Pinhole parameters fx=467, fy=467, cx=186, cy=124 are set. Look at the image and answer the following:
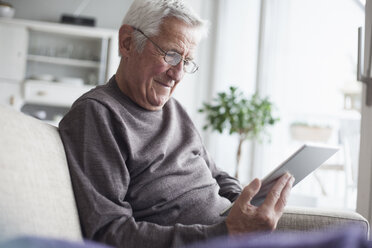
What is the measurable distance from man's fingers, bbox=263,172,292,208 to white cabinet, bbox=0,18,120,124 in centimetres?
445

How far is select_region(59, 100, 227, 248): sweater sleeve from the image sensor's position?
1.06 meters

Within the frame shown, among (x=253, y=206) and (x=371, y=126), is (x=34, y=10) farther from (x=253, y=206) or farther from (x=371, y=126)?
(x=253, y=206)

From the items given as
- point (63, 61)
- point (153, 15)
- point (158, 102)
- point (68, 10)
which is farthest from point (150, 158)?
point (68, 10)

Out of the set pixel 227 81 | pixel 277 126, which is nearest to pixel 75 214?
pixel 277 126

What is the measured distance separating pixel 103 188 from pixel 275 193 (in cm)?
41

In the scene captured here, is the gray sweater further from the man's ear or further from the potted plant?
the potted plant

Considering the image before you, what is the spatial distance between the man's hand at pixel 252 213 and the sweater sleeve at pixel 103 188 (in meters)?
0.03

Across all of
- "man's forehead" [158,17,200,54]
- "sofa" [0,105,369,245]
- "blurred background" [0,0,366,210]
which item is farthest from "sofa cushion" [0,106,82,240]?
"blurred background" [0,0,366,210]

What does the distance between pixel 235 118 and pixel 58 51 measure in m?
3.04

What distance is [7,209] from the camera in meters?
0.80

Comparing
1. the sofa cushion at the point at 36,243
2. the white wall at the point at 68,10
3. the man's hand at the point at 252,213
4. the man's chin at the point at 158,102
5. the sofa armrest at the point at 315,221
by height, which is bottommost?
the sofa armrest at the point at 315,221

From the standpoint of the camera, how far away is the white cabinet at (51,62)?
5.39 metres

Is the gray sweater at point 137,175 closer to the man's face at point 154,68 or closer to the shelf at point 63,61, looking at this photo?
the man's face at point 154,68

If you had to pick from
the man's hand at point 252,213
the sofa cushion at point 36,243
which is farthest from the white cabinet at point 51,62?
the sofa cushion at point 36,243
